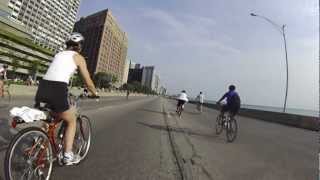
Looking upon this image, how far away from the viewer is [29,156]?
152 inches

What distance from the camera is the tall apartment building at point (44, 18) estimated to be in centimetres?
15912

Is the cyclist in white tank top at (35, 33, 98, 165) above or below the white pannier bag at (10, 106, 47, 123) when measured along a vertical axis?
above

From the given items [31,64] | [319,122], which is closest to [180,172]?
[319,122]

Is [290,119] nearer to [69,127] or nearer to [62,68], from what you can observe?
[69,127]

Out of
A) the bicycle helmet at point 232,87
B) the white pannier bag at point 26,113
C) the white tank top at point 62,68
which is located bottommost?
the white pannier bag at point 26,113

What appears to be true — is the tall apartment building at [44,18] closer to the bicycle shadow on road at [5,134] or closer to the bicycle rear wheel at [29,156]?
the bicycle shadow on road at [5,134]

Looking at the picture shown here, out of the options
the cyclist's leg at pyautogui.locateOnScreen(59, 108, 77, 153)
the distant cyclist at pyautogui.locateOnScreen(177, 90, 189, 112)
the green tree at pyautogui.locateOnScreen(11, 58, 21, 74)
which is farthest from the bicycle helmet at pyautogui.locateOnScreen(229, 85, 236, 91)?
the green tree at pyautogui.locateOnScreen(11, 58, 21, 74)

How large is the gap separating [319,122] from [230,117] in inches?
584

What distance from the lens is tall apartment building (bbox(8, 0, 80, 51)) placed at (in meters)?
159

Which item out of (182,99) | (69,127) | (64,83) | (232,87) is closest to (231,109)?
(232,87)

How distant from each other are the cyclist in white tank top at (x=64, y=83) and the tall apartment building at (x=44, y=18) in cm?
15641

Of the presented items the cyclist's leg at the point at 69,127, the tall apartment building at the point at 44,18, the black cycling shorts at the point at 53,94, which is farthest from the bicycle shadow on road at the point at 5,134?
the tall apartment building at the point at 44,18

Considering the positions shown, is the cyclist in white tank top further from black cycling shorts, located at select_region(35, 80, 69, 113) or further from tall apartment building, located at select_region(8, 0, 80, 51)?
tall apartment building, located at select_region(8, 0, 80, 51)

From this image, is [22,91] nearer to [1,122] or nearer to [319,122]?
[1,122]
